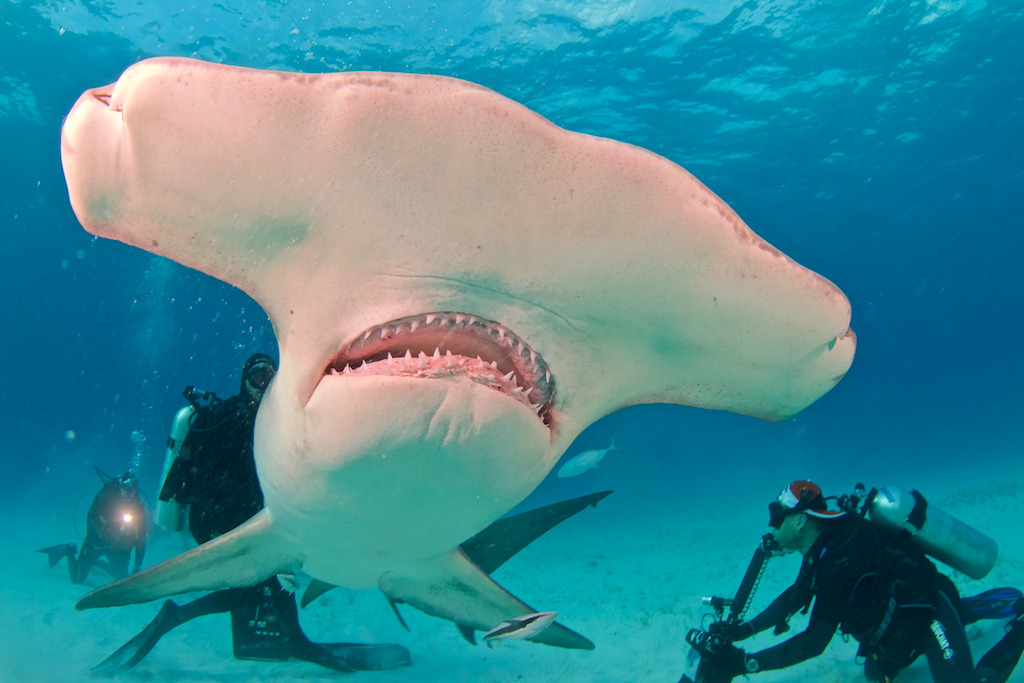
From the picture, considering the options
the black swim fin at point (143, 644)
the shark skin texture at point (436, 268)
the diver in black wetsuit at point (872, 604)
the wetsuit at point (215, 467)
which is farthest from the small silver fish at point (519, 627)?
the black swim fin at point (143, 644)

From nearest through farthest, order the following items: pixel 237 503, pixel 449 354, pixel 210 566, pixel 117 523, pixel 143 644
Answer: pixel 449 354, pixel 210 566, pixel 237 503, pixel 143 644, pixel 117 523

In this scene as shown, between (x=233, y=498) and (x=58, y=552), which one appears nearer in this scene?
(x=233, y=498)

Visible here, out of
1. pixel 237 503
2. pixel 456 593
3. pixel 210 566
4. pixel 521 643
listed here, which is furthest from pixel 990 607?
pixel 237 503

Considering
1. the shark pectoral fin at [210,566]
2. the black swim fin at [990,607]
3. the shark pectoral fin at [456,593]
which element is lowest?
the shark pectoral fin at [210,566]

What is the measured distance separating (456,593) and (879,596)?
125 inches

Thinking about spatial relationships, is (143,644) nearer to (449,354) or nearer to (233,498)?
(233,498)

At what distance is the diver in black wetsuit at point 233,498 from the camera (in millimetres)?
4266

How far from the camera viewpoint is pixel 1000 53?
1730 centimetres

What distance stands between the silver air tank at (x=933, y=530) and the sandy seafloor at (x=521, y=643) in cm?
68

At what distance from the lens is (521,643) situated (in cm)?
679

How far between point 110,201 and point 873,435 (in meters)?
117

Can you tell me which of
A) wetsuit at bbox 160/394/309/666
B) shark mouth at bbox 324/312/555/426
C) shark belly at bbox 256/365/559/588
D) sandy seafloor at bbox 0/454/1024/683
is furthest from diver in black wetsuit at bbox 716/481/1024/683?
wetsuit at bbox 160/394/309/666

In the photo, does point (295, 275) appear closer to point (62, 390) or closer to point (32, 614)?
point (32, 614)

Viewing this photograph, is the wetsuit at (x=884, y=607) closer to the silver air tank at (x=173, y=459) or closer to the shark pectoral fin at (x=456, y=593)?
the shark pectoral fin at (x=456, y=593)
